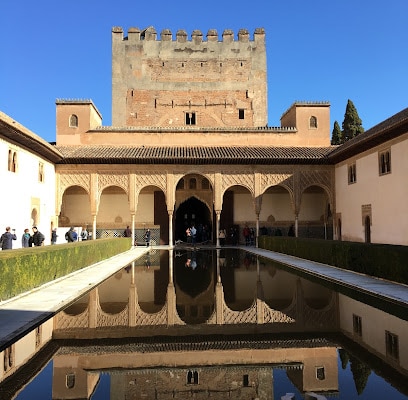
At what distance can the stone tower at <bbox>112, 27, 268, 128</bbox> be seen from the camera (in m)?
32.0

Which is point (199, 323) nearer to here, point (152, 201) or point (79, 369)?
point (79, 369)

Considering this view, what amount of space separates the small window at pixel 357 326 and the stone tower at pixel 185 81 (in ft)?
86.8

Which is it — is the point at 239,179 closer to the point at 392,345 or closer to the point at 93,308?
the point at 93,308

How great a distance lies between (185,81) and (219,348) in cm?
2907

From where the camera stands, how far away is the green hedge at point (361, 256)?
8992 millimetres

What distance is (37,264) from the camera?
882 centimetres

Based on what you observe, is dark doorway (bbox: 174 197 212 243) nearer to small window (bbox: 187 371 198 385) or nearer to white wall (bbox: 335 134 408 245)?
white wall (bbox: 335 134 408 245)

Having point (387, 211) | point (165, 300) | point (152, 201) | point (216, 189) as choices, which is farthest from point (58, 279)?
point (152, 201)

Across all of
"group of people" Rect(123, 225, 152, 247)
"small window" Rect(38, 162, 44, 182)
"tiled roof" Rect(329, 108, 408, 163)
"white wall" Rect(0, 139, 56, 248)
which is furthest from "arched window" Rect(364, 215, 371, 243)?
"small window" Rect(38, 162, 44, 182)

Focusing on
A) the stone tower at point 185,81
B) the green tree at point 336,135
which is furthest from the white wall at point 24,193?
the green tree at point 336,135

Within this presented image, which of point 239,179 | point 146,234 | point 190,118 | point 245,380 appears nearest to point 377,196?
point 239,179

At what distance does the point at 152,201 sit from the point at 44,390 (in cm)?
2204

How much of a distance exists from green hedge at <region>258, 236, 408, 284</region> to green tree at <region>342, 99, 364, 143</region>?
26504 mm

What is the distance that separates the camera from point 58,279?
10.1 m
